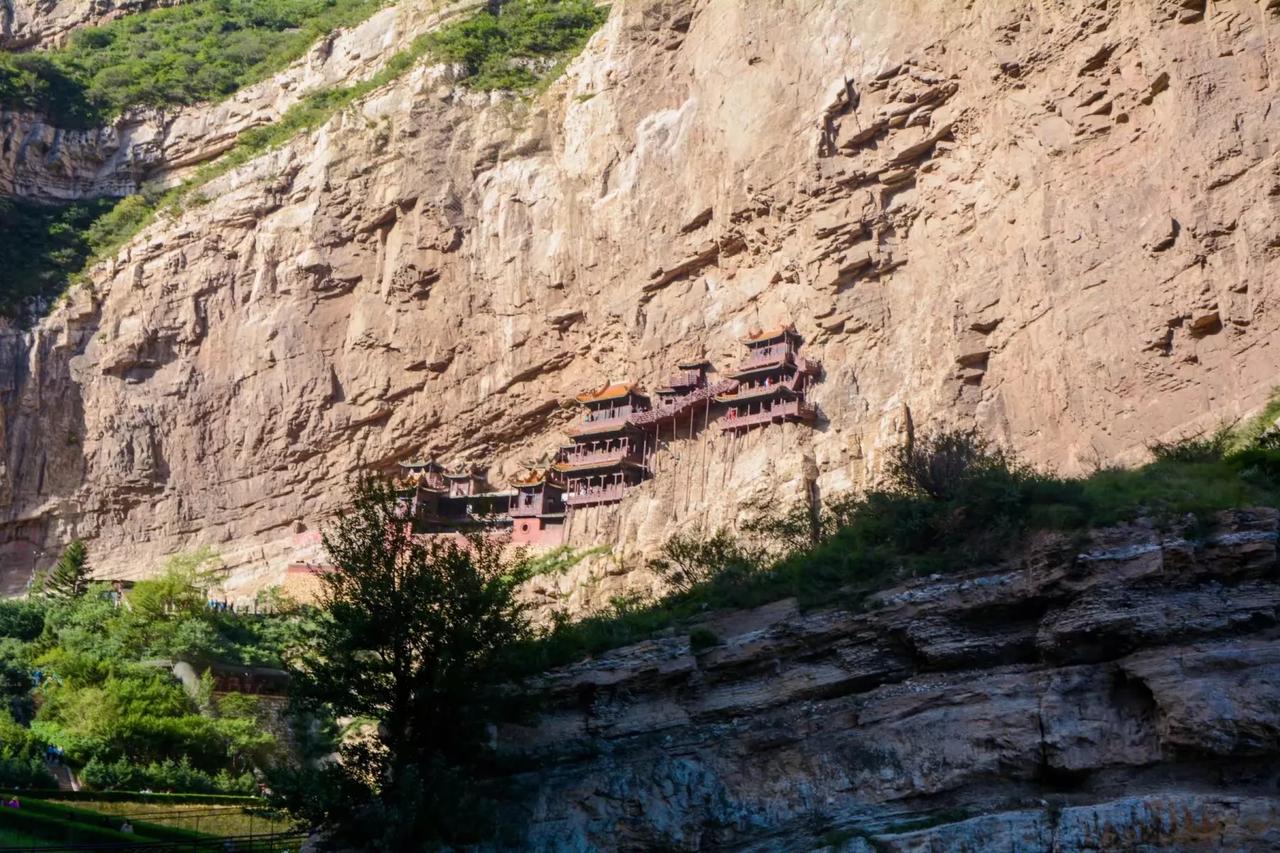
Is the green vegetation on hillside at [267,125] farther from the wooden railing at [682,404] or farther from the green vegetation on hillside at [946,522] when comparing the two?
the green vegetation on hillside at [946,522]

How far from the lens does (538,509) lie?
3791 centimetres

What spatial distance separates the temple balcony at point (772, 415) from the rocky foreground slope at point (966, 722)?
1842 cm

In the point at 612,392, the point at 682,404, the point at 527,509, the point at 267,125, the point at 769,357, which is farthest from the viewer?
the point at 267,125

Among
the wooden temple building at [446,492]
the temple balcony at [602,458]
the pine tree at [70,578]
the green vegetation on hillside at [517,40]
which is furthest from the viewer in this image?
the green vegetation on hillside at [517,40]

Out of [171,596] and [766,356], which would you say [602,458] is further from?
[171,596]

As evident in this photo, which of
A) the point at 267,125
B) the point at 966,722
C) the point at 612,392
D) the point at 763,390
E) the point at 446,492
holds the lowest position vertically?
the point at 966,722

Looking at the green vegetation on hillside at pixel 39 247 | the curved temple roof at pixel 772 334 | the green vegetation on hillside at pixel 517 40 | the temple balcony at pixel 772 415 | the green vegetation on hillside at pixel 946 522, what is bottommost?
the green vegetation on hillside at pixel 946 522

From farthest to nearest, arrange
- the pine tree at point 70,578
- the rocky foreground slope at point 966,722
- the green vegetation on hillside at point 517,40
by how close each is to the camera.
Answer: the green vegetation on hillside at point 517,40
the pine tree at point 70,578
the rocky foreground slope at point 966,722

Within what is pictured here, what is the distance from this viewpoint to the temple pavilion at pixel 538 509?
123 feet

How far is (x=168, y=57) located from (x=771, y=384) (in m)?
42.4

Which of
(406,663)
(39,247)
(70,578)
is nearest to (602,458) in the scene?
(70,578)

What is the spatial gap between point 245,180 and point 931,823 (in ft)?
138

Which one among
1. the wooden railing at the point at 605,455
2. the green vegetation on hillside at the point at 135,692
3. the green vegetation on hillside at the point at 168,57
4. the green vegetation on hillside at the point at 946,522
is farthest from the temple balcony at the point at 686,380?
the green vegetation on hillside at the point at 168,57

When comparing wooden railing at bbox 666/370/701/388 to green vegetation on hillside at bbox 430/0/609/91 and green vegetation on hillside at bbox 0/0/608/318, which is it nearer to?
green vegetation on hillside at bbox 0/0/608/318
